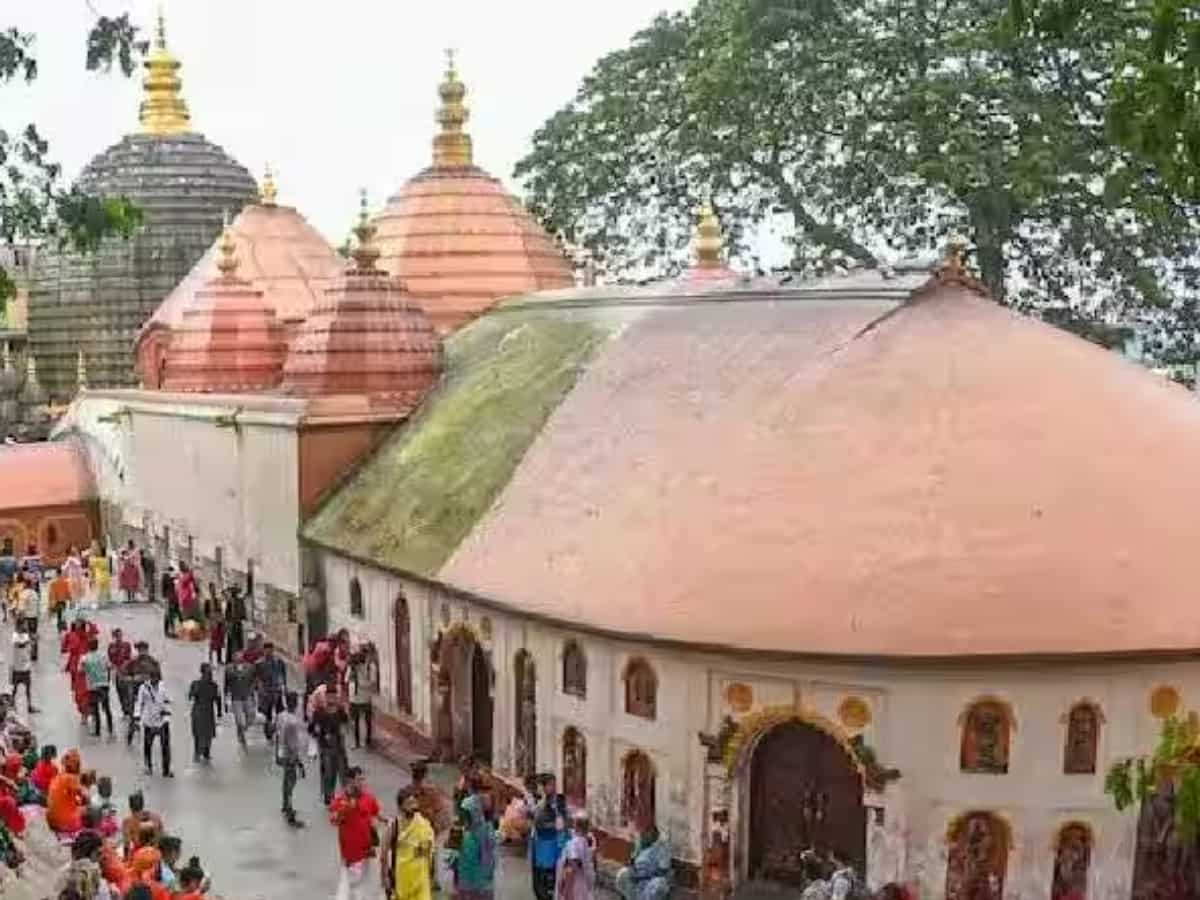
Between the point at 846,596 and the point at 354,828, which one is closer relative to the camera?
the point at 354,828

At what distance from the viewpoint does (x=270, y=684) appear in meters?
18.5

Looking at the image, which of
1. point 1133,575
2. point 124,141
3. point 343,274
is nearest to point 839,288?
point 1133,575

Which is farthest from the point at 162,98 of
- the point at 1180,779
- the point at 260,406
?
the point at 1180,779

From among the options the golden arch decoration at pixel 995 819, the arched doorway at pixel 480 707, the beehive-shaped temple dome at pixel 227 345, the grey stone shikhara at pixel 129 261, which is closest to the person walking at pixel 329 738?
the arched doorway at pixel 480 707

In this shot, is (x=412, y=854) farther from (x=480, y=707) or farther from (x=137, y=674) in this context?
(x=137, y=674)

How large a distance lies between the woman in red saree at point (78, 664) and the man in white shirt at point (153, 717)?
1.74 metres

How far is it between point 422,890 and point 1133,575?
641 cm

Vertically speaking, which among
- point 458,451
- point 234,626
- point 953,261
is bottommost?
point 234,626

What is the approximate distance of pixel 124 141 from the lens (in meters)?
42.3

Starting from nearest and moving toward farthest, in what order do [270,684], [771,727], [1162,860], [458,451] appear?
[1162,860] < [771,727] < [270,684] < [458,451]

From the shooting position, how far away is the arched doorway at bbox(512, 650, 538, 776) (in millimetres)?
15867

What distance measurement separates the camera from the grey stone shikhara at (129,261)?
40406 millimetres

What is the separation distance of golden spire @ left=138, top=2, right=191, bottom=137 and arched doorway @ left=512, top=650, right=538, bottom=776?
30.5 metres

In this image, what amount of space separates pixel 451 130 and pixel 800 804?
62.9 feet
